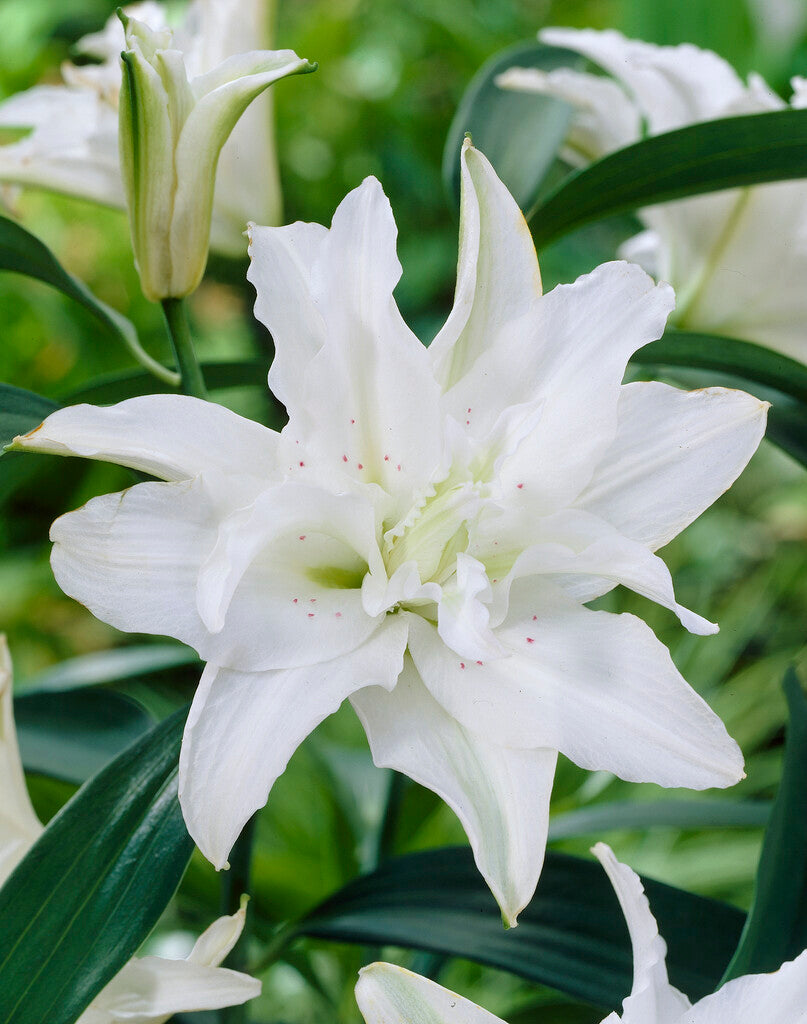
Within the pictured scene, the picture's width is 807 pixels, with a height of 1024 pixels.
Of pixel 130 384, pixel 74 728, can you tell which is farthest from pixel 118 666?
pixel 130 384

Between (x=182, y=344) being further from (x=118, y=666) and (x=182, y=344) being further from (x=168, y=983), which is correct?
(x=118, y=666)

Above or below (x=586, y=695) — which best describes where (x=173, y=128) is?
above

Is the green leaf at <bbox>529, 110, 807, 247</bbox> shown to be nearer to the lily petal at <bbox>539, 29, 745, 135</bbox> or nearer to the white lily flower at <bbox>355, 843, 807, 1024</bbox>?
the lily petal at <bbox>539, 29, 745, 135</bbox>

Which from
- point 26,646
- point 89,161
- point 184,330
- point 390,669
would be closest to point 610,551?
point 390,669

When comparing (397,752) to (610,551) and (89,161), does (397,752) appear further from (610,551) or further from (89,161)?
(89,161)

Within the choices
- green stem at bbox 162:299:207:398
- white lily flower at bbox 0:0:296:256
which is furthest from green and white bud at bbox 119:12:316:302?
white lily flower at bbox 0:0:296:256

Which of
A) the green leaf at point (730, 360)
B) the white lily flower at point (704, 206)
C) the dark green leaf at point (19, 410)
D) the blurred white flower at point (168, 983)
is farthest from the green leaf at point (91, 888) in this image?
the white lily flower at point (704, 206)
